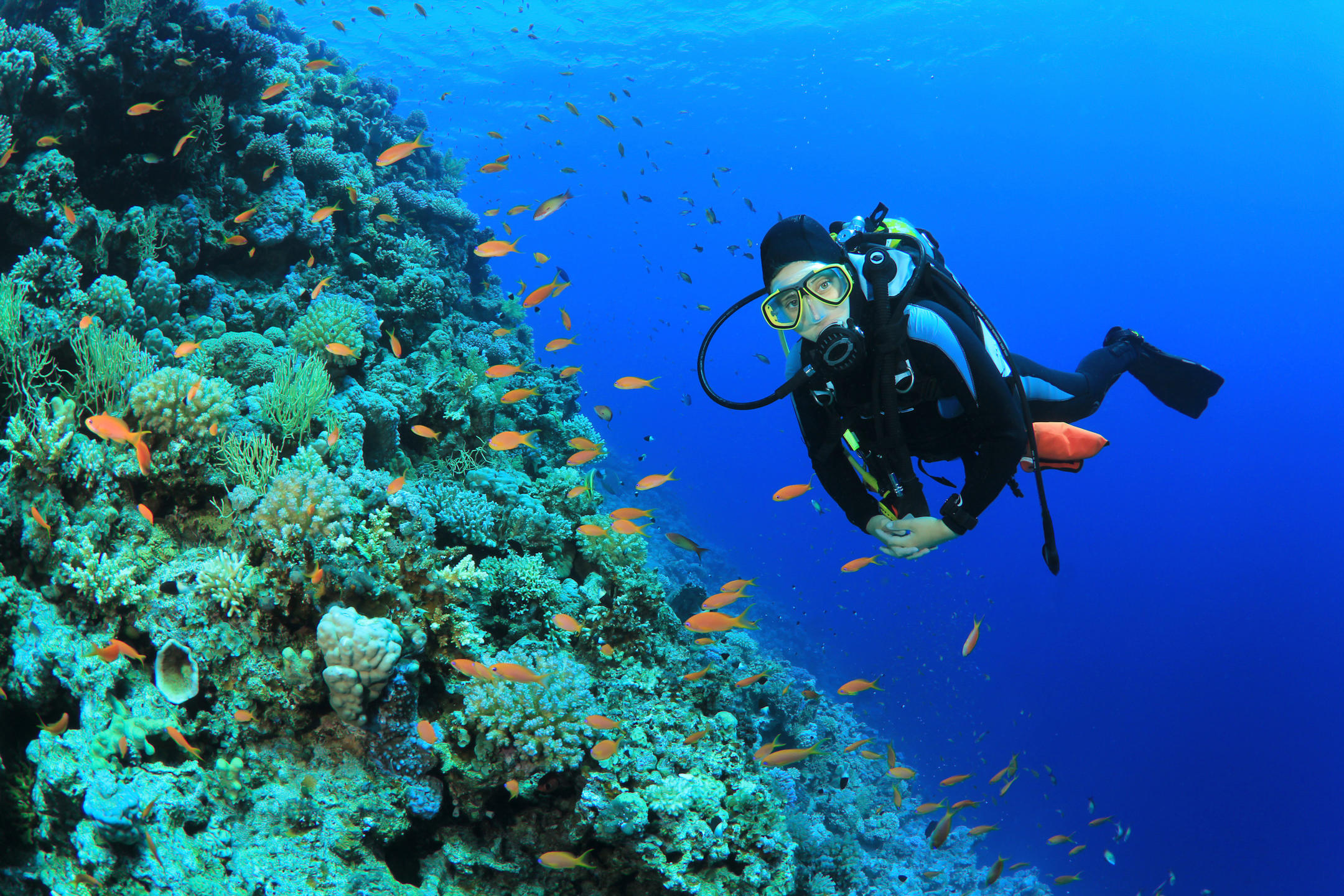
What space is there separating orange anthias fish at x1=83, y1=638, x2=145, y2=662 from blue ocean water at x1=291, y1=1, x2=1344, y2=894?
1750 cm

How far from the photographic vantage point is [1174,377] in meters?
4.78

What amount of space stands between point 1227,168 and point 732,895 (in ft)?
287

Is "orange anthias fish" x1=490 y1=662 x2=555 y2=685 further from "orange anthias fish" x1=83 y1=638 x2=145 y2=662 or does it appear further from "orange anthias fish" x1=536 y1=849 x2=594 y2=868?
"orange anthias fish" x1=83 y1=638 x2=145 y2=662

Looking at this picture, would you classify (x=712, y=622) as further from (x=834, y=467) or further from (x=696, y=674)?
(x=834, y=467)

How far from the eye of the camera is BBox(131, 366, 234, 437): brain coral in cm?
402

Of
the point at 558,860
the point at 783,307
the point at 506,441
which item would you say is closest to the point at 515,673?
the point at 558,860

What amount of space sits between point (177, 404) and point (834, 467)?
4.69 meters

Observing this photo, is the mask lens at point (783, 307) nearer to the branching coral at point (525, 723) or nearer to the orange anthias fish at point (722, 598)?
the orange anthias fish at point (722, 598)

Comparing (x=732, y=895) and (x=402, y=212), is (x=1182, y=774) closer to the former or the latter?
(x=732, y=895)

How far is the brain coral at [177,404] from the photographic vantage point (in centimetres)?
402

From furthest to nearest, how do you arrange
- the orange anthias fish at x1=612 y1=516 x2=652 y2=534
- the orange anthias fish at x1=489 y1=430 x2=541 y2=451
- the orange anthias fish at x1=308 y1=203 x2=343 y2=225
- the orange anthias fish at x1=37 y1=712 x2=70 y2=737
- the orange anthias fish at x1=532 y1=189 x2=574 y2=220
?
the orange anthias fish at x1=308 y1=203 x2=343 y2=225 < the orange anthias fish at x1=532 y1=189 x2=574 y2=220 < the orange anthias fish at x1=489 y1=430 x2=541 y2=451 < the orange anthias fish at x1=612 y1=516 x2=652 y2=534 < the orange anthias fish at x1=37 y1=712 x2=70 y2=737

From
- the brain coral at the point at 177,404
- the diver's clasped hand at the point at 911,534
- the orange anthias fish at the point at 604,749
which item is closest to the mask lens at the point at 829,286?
the diver's clasped hand at the point at 911,534

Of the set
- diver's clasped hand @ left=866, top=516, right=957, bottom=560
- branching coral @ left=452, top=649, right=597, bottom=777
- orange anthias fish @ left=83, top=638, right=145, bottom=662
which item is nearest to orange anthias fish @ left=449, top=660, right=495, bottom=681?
branching coral @ left=452, top=649, right=597, bottom=777

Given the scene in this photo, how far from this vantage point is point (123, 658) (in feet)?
10.7
